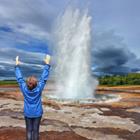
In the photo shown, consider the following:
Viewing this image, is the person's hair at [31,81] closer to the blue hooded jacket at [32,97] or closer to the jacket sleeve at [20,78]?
the blue hooded jacket at [32,97]

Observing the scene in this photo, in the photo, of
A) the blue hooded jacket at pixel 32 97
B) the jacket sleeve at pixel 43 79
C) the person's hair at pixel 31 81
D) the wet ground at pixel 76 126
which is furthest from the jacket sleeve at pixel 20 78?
the wet ground at pixel 76 126

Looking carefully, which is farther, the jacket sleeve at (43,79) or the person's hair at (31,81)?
the jacket sleeve at (43,79)

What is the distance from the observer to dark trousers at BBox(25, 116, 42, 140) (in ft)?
25.0

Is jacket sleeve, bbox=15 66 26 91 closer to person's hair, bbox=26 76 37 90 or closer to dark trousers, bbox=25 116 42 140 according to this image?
person's hair, bbox=26 76 37 90

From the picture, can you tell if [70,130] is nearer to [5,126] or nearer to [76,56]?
[5,126]

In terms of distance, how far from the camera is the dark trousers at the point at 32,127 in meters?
7.61

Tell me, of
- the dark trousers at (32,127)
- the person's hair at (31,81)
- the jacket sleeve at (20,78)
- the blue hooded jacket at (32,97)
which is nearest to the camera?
the person's hair at (31,81)

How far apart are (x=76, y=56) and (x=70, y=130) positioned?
1957cm

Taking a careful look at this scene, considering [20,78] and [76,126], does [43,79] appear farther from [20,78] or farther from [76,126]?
[76,126]

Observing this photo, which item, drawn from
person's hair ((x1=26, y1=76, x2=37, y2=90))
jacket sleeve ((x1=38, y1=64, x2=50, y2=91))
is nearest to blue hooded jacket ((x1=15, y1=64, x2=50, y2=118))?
jacket sleeve ((x1=38, y1=64, x2=50, y2=91))

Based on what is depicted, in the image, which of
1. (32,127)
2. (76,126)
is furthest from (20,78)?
(76,126)

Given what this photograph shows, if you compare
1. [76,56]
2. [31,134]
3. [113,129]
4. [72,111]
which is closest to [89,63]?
[76,56]

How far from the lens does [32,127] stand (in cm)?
773

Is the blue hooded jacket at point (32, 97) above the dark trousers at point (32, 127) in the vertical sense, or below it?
above
